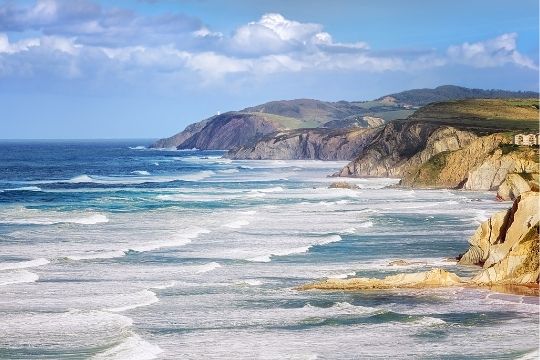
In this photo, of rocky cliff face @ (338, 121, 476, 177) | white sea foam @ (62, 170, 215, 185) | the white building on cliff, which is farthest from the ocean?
rocky cliff face @ (338, 121, 476, 177)

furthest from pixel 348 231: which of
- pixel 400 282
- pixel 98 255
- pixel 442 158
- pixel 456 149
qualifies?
pixel 456 149

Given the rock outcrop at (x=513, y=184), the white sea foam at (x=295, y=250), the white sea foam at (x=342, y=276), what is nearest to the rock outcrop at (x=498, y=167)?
the rock outcrop at (x=513, y=184)

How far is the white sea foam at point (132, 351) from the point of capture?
101 feet

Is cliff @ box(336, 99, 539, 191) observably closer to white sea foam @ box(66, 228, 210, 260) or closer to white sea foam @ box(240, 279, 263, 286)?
white sea foam @ box(66, 228, 210, 260)

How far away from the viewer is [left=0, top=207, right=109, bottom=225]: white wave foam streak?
74188 mm

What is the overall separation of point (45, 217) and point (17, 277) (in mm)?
32856

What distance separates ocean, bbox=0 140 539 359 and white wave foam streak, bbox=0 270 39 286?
91 millimetres

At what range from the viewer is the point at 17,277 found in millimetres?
46375

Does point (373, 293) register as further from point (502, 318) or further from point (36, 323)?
point (36, 323)

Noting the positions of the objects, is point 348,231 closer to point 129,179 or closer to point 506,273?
point 506,273

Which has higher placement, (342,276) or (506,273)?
(506,273)

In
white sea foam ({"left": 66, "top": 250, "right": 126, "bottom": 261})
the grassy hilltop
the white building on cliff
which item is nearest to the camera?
white sea foam ({"left": 66, "top": 250, "right": 126, "bottom": 261})

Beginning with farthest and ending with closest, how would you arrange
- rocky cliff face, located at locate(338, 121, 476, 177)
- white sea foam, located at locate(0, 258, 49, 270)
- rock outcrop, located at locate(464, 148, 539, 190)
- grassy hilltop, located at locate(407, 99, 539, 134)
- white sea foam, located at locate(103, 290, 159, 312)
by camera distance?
grassy hilltop, located at locate(407, 99, 539, 134)
rocky cliff face, located at locate(338, 121, 476, 177)
rock outcrop, located at locate(464, 148, 539, 190)
white sea foam, located at locate(0, 258, 49, 270)
white sea foam, located at locate(103, 290, 159, 312)

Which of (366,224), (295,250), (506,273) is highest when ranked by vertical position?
(506,273)
